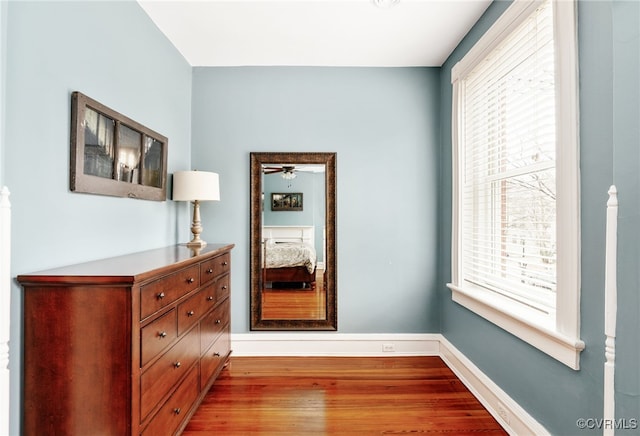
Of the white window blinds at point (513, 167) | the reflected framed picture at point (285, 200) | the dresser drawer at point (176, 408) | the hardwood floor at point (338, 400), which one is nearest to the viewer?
the dresser drawer at point (176, 408)

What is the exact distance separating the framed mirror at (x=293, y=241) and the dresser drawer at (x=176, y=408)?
43.6 inches

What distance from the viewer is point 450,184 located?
9.70 ft

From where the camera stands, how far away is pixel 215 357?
256cm

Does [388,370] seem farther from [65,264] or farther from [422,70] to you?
[422,70]

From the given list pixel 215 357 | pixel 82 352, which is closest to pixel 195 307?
pixel 215 357

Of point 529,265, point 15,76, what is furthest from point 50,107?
point 529,265

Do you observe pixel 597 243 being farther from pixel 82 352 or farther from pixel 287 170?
pixel 287 170

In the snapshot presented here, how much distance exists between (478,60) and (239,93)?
200 centimetres

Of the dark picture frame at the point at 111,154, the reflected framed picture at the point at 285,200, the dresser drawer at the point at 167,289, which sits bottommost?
the dresser drawer at the point at 167,289

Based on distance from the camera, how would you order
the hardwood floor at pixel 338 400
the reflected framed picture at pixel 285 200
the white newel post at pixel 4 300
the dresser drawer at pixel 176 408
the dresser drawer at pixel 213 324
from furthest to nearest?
the reflected framed picture at pixel 285 200 → the dresser drawer at pixel 213 324 → the hardwood floor at pixel 338 400 → the dresser drawer at pixel 176 408 → the white newel post at pixel 4 300

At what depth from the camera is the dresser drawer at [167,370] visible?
4.95 feet

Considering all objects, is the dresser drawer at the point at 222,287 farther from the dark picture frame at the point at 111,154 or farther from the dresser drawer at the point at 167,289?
the dark picture frame at the point at 111,154

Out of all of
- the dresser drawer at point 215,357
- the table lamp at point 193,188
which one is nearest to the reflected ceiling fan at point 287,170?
the table lamp at point 193,188

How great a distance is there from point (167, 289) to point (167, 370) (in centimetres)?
40
